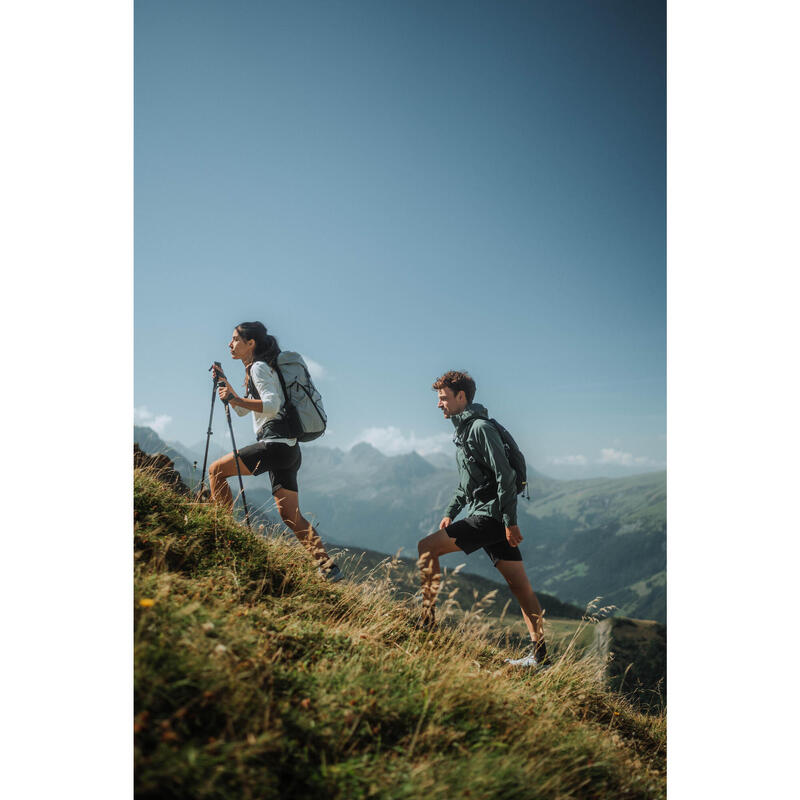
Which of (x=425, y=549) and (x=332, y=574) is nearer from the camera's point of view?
(x=425, y=549)

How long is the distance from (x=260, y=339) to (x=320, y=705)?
9.65 ft

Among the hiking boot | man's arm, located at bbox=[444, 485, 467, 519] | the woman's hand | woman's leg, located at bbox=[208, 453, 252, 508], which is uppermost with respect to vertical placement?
the woman's hand

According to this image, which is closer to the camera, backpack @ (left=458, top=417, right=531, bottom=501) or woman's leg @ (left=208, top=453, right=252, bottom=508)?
backpack @ (left=458, top=417, right=531, bottom=501)

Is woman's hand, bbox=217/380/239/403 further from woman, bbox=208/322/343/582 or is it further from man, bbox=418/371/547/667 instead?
man, bbox=418/371/547/667

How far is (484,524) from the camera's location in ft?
12.5

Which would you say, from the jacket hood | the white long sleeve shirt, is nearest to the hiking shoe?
the white long sleeve shirt

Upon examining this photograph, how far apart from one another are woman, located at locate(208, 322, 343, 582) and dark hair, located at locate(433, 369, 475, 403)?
138 cm

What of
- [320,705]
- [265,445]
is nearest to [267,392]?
[265,445]

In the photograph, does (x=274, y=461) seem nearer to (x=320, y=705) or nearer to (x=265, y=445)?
(x=265, y=445)

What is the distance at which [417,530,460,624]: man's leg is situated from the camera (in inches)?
144

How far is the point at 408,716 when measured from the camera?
2291mm
